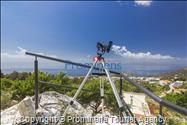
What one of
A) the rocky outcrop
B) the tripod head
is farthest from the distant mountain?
the rocky outcrop

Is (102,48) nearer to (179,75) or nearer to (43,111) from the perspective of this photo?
(43,111)

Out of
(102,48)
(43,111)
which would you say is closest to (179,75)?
(102,48)

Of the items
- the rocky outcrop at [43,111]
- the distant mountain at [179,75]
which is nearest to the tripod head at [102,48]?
the rocky outcrop at [43,111]

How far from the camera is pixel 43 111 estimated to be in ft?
8.33

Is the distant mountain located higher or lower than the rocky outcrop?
higher

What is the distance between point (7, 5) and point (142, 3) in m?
14.4

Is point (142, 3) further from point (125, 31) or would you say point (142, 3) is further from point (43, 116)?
point (43, 116)

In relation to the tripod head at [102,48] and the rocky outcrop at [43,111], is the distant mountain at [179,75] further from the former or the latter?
the rocky outcrop at [43,111]

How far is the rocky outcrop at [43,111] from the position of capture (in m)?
2.42

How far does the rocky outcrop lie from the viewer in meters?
2.42

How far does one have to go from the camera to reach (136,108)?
2.73 meters

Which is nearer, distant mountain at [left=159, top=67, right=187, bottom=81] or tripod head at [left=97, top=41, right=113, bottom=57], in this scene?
tripod head at [left=97, top=41, right=113, bottom=57]

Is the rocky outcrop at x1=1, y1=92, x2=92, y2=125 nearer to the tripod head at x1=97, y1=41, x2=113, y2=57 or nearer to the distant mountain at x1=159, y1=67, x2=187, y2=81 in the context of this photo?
the tripod head at x1=97, y1=41, x2=113, y2=57

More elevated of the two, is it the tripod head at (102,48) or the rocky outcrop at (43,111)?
the tripod head at (102,48)
